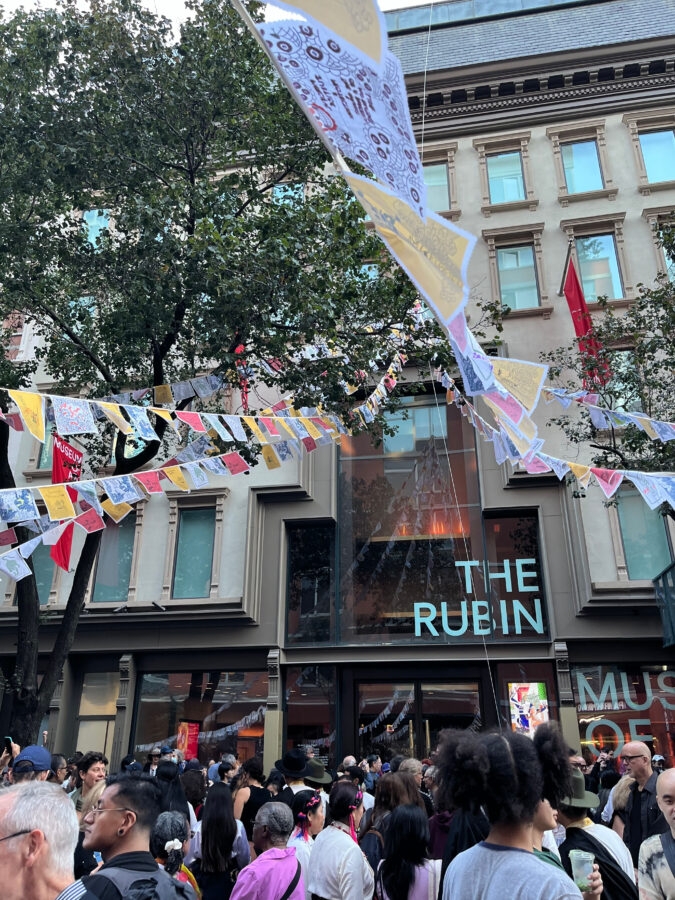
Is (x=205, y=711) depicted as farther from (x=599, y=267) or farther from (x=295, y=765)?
(x=599, y=267)

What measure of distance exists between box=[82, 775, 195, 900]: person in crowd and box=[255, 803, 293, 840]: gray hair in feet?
4.13

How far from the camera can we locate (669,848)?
12.6 feet

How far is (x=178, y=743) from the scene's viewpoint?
16781 mm

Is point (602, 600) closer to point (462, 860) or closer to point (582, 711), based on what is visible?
point (582, 711)

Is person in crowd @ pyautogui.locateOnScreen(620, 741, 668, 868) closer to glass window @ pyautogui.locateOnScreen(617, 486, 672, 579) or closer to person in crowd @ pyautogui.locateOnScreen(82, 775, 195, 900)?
person in crowd @ pyautogui.locateOnScreen(82, 775, 195, 900)

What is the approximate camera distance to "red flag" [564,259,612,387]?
1362 centimetres

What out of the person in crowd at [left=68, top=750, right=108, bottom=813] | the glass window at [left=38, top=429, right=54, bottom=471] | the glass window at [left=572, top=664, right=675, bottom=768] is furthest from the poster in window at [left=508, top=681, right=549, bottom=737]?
the glass window at [left=38, top=429, right=54, bottom=471]

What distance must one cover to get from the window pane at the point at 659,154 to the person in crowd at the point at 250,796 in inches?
735

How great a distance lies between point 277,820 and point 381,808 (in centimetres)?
119

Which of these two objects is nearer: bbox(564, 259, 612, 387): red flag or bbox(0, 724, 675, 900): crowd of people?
bbox(0, 724, 675, 900): crowd of people

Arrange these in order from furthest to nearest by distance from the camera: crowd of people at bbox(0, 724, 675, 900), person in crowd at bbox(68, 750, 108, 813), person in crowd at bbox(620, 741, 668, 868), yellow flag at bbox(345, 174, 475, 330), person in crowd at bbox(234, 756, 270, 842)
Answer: person in crowd at bbox(234, 756, 270, 842) → person in crowd at bbox(68, 750, 108, 813) → person in crowd at bbox(620, 741, 668, 868) → yellow flag at bbox(345, 174, 475, 330) → crowd of people at bbox(0, 724, 675, 900)

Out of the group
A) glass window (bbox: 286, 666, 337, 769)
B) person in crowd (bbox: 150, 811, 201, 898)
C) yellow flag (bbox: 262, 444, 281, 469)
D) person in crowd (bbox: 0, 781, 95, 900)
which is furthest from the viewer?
glass window (bbox: 286, 666, 337, 769)

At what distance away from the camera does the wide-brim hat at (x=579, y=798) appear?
3607 millimetres

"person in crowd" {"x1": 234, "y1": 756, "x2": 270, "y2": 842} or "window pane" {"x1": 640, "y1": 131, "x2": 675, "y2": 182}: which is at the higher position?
"window pane" {"x1": 640, "y1": 131, "x2": 675, "y2": 182}
